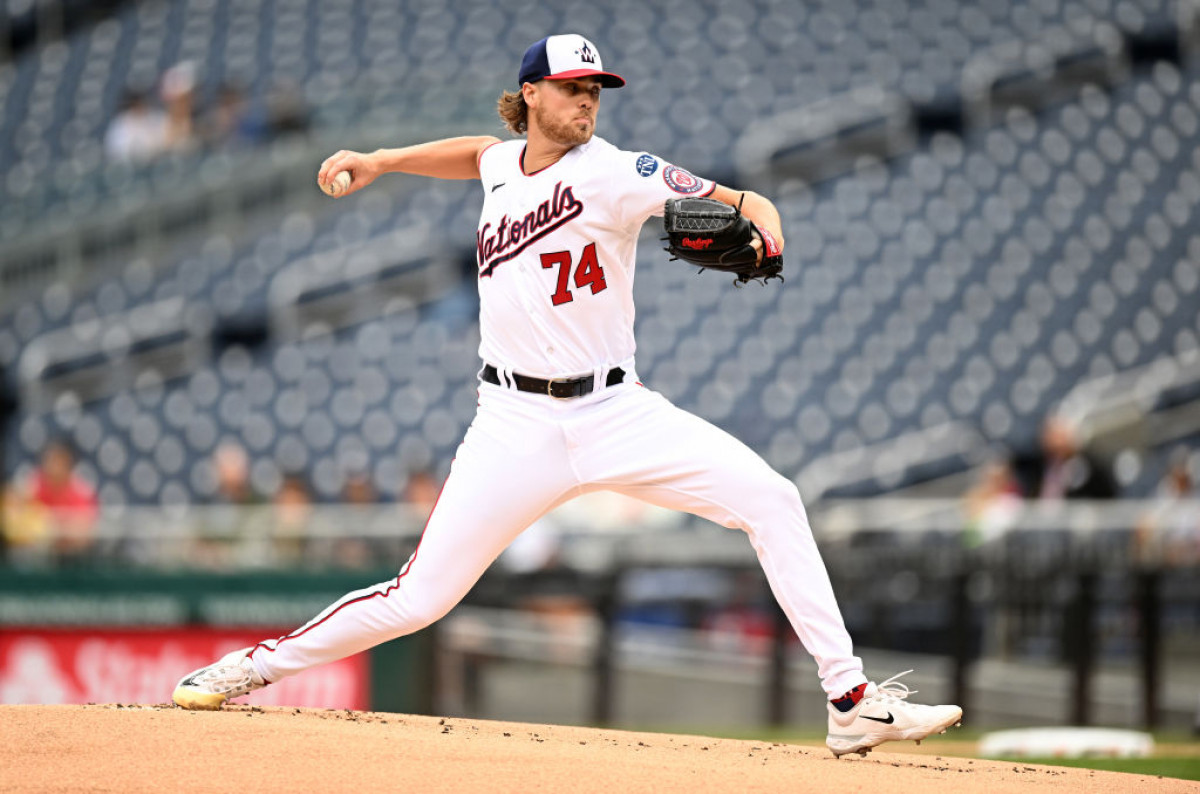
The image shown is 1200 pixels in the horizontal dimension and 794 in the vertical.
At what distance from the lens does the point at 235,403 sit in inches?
501

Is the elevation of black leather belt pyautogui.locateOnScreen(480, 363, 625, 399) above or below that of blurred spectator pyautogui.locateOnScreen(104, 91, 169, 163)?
below

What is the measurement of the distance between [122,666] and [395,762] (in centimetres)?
502

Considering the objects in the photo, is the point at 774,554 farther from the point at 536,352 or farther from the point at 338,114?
the point at 338,114

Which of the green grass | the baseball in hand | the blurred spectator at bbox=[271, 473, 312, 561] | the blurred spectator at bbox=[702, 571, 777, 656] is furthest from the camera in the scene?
the blurred spectator at bbox=[271, 473, 312, 561]

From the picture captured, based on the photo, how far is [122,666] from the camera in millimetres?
8117

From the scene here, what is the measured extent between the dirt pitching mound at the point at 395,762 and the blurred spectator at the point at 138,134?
10.8m

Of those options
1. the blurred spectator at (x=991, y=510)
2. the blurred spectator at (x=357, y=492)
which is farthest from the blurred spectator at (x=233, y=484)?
the blurred spectator at (x=991, y=510)

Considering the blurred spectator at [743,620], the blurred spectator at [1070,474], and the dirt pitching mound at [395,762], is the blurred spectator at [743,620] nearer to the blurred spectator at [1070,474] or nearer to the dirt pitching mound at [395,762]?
the blurred spectator at [1070,474]

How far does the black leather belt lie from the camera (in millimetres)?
3793

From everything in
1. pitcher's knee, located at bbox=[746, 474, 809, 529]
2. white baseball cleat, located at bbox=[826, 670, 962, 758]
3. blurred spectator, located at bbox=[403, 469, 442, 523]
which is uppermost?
blurred spectator, located at bbox=[403, 469, 442, 523]

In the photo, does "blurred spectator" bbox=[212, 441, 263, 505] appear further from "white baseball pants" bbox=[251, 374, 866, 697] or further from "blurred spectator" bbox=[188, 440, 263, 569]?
"white baseball pants" bbox=[251, 374, 866, 697]

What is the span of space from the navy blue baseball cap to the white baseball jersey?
19 centimetres

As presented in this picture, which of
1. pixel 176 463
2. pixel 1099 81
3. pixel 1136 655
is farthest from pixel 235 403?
pixel 1099 81

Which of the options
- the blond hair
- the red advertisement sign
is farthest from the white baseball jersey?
the red advertisement sign
